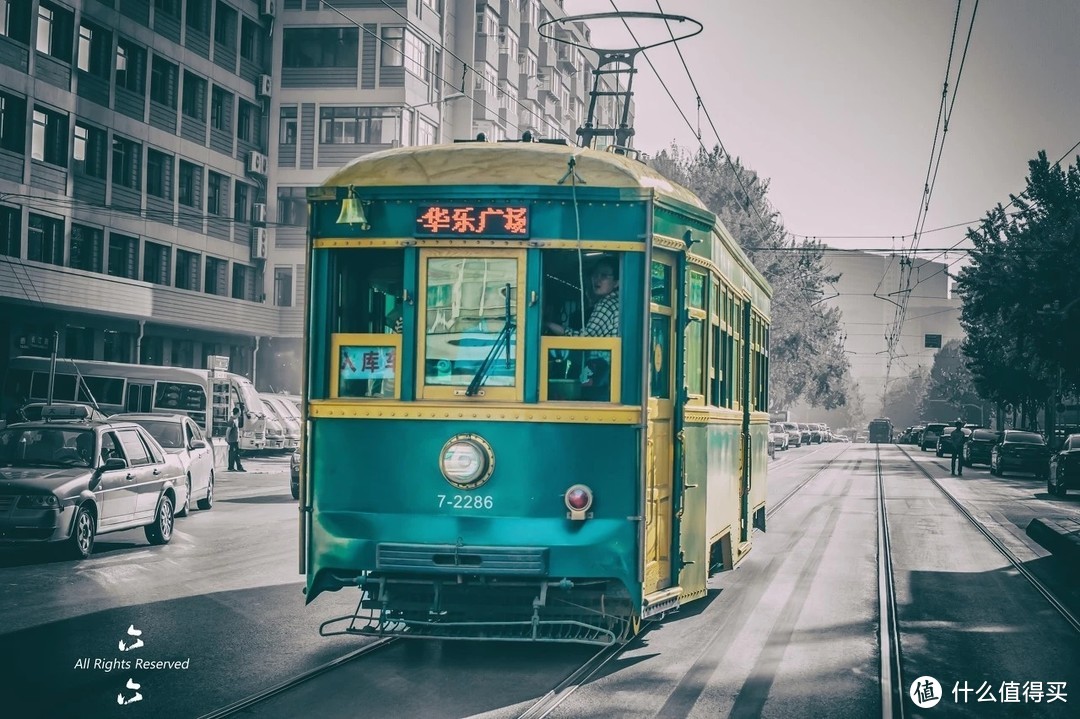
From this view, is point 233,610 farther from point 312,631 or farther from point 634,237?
point 634,237

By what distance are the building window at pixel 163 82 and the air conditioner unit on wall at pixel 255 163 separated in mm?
4987

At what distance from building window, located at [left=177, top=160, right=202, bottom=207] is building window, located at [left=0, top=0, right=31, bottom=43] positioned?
9.91 metres

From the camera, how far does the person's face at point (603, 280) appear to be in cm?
806

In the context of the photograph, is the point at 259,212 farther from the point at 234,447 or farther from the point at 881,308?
the point at 881,308

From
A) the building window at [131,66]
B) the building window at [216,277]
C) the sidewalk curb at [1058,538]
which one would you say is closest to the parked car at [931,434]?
the building window at [216,277]

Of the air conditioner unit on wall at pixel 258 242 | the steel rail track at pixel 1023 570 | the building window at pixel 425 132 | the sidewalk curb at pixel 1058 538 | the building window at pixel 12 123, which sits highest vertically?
the building window at pixel 425 132

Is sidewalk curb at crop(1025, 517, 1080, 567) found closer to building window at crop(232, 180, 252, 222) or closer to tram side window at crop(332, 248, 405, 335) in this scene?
tram side window at crop(332, 248, 405, 335)

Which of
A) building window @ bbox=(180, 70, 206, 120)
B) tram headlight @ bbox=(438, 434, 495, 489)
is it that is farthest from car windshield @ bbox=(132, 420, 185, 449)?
building window @ bbox=(180, 70, 206, 120)

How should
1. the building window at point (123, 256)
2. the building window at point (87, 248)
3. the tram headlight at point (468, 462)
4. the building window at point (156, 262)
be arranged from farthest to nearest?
1. the building window at point (156, 262)
2. the building window at point (123, 256)
3. the building window at point (87, 248)
4. the tram headlight at point (468, 462)

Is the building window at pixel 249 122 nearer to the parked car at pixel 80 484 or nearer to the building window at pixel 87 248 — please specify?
the building window at pixel 87 248

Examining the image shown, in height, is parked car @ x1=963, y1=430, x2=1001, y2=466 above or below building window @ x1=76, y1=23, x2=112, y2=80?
below

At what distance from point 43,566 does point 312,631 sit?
511cm

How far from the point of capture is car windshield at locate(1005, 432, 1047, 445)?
1700 inches

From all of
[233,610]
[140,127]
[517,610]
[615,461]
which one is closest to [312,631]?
[233,610]
